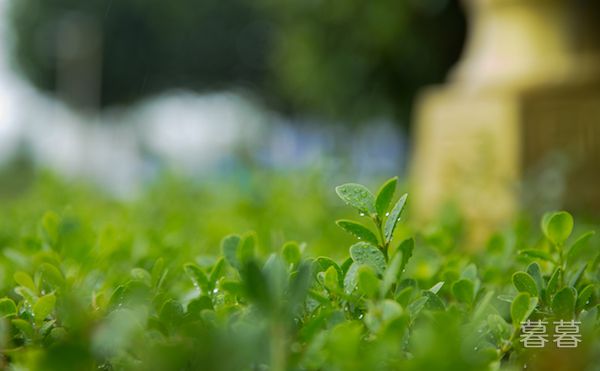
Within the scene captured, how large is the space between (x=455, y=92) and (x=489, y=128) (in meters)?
0.37

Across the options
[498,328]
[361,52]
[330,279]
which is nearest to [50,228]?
[330,279]

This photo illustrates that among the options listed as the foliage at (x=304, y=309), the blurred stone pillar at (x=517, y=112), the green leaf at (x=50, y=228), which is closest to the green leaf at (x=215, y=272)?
the foliage at (x=304, y=309)

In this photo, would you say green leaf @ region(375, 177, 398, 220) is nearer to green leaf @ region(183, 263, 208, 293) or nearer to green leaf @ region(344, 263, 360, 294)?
green leaf @ region(344, 263, 360, 294)

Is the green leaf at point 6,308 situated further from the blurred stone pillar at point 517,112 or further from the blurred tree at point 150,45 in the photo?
the blurred tree at point 150,45

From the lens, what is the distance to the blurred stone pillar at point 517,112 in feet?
9.12

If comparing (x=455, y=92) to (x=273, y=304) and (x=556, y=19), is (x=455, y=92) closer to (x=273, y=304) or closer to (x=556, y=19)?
(x=556, y=19)

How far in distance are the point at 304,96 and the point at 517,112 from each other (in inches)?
421

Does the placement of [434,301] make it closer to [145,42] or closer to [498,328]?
[498,328]

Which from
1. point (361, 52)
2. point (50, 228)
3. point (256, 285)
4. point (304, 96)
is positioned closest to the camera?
point (256, 285)

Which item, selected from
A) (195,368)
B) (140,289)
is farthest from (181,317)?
(195,368)

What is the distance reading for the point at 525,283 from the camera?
66 centimetres

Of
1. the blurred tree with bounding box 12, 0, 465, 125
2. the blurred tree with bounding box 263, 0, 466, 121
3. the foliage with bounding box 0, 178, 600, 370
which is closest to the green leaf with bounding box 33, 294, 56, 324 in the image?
the foliage with bounding box 0, 178, 600, 370

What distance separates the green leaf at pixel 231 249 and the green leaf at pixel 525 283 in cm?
26

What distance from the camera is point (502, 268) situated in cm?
93
